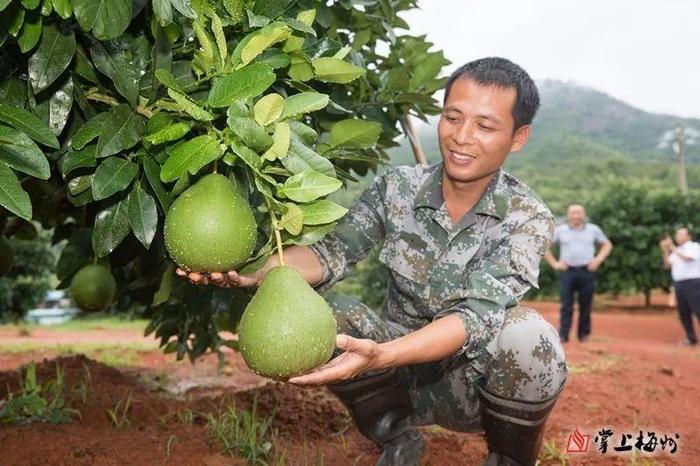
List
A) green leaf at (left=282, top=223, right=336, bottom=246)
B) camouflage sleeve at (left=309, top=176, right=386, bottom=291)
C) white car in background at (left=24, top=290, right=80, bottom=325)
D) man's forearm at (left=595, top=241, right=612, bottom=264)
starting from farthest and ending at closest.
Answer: white car in background at (left=24, top=290, right=80, bottom=325) < man's forearm at (left=595, top=241, right=612, bottom=264) < camouflage sleeve at (left=309, top=176, right=386, bottom=291) < green leaf at (left=282, top=223, right=336, bottom=246)

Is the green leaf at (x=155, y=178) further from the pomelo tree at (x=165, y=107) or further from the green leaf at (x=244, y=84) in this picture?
the green leaf at (x=244, y=84)

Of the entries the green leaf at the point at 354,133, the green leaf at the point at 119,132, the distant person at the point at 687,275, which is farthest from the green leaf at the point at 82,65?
the distant person at the point at 687,275

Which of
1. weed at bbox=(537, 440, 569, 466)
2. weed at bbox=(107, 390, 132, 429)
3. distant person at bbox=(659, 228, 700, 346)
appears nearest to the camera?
weed at bbox=(537, 440, 569, 466)

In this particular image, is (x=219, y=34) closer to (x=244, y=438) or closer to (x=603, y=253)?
(x=244, y=438)

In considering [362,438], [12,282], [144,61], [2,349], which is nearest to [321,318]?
[144,61]

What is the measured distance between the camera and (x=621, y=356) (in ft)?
18.3

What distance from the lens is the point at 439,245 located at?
2328 mm

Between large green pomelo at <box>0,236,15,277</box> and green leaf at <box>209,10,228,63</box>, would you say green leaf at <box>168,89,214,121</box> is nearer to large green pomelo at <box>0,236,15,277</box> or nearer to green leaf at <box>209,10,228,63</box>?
green leaf at <box>209,10,228,63</box>

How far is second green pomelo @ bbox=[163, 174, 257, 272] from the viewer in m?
1.41

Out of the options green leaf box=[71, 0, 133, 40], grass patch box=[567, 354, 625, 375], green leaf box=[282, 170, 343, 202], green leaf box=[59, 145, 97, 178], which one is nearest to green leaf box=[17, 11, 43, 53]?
green leaf box=[71, 0, 133, 40]

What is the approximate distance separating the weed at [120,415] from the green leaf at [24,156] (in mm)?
1585

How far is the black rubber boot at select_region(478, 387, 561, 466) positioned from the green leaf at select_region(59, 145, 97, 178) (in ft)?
4.04

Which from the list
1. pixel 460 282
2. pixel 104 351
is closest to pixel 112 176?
pixel 460 282

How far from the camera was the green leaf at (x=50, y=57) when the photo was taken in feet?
4.55
